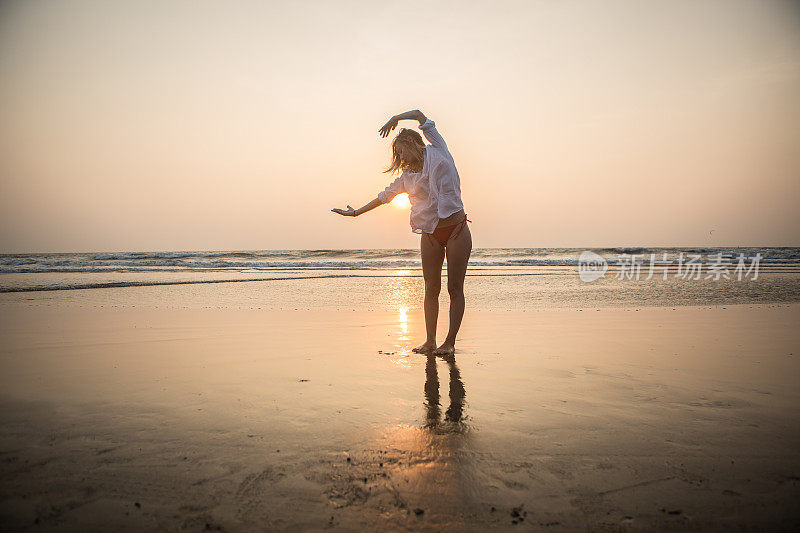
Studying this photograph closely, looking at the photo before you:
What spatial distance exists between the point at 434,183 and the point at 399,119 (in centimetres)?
60

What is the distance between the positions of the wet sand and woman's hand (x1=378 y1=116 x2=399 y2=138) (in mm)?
1756

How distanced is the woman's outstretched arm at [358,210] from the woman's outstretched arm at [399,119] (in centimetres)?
57

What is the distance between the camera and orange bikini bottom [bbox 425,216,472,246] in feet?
12.8

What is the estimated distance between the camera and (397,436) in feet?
6.33

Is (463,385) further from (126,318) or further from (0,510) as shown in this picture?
(126,318)

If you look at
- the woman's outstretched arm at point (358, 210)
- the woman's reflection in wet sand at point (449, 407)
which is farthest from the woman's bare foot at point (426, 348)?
the woman's outstretched arm at point (358, 210)

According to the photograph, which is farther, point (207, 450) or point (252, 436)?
point (252, 436)

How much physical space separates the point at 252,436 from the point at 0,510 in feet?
2.61

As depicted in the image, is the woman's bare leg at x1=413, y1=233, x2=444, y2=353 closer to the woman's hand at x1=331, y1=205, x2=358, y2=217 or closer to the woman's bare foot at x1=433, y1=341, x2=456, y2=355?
the woman's bare foot at x1=433, y1=341, x2=456, y2=355

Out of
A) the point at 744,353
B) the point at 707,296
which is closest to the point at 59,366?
the point at 744,353

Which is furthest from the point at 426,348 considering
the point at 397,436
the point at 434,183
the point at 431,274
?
the point at 397,436

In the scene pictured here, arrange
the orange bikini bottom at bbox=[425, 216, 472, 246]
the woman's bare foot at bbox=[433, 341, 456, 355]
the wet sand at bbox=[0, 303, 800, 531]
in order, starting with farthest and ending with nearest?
the orange bikini bottom at bbox=[425, 216, 472, 246]
the woman's bare foot at bbox=[433, 341, 456, 355]
the wet sand at bbox=[0, 303, 800, 531]

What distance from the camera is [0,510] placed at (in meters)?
1.31

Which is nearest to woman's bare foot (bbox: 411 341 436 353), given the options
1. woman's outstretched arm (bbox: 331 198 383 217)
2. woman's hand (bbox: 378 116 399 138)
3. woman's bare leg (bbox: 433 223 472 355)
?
woman's bare leg (bbox: 433 223 472 355)
